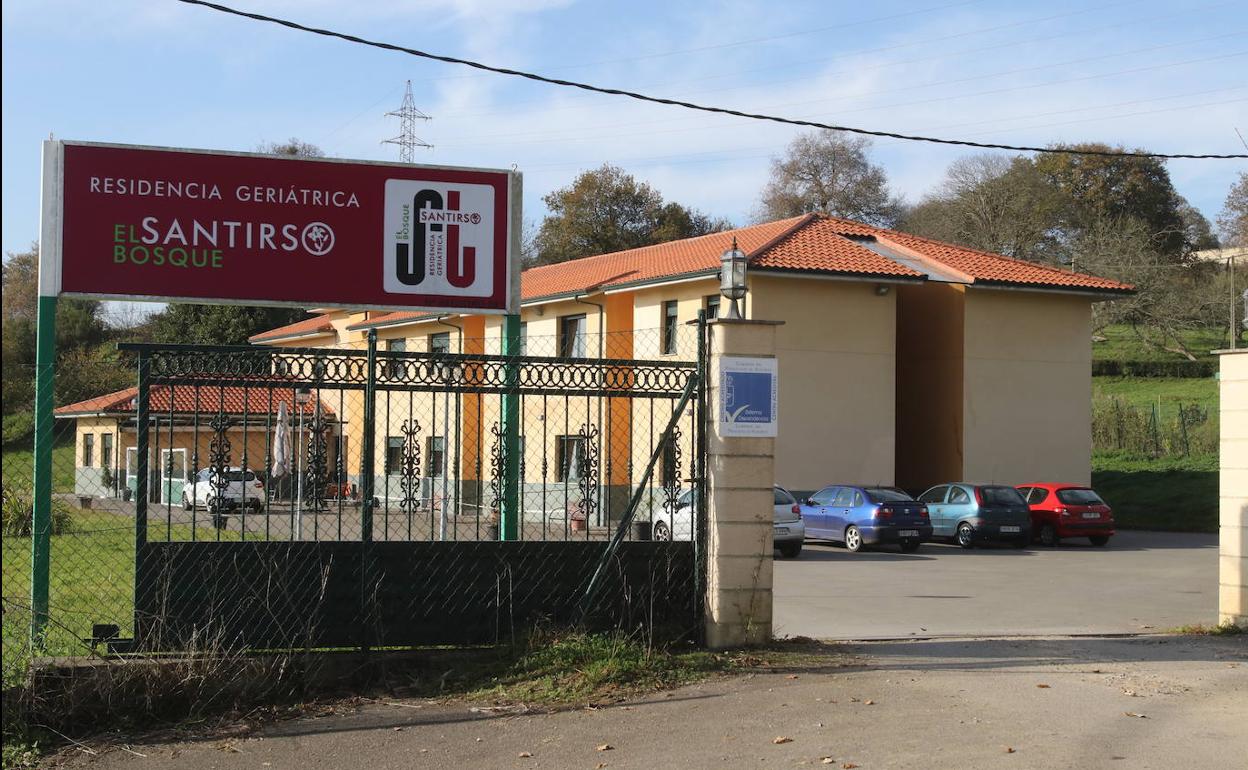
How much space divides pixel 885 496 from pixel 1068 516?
15.8 ft

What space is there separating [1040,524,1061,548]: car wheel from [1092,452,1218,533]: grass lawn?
6.61 m

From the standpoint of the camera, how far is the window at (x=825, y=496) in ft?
89.8

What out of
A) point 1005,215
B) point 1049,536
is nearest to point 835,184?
point 1005,215

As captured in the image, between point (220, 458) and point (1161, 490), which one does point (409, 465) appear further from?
point (1161, 490)

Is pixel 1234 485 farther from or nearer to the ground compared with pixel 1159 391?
nearer to the ground

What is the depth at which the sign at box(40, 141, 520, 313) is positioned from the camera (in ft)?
30.8

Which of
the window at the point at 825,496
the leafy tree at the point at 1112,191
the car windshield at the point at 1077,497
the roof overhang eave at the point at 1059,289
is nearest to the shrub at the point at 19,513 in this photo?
the window at the point at 825,496

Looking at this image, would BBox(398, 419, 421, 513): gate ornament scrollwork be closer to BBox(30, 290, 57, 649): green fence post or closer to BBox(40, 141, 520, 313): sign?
BBox(40, 141, 520, 313): sign

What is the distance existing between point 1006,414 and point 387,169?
2613 cm

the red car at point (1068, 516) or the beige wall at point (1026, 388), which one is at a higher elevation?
the beige wall at point (1026, 388)

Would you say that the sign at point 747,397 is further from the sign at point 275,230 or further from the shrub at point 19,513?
the shrub at point 19,513

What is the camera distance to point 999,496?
90.5ft

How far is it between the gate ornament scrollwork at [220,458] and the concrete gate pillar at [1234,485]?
8758 millimetres

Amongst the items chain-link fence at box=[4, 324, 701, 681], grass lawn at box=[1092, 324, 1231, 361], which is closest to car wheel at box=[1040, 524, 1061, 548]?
chain-link fence at box=[4, 324, 701, 681]
